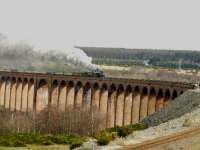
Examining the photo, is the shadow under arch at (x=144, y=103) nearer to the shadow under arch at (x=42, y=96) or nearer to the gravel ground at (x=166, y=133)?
the shadow under arch at (x=42, y=96)

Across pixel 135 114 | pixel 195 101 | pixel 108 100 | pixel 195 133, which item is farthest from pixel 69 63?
pixel 195 133

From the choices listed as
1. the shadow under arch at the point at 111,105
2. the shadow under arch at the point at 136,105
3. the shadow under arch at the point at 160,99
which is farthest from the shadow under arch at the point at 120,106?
the shadow under arch at the point at 160,99

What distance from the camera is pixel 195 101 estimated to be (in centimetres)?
4281

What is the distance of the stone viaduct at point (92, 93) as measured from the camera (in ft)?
203

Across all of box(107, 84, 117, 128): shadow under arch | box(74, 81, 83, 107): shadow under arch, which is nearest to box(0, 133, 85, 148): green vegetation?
box(107, 84, 117, 128): shadow under arch

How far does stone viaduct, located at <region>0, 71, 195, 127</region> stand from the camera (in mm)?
61906

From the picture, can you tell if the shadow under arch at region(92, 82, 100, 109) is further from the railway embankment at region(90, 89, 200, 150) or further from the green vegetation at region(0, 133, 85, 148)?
the green vegetation at region(0, 133, 85, 148)

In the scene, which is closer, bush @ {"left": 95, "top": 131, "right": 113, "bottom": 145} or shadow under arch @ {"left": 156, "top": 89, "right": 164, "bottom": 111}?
bush @ {"left": 95, "top": 131, "right": 113, "bottom": 145}

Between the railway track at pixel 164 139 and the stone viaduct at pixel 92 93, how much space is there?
27386 millimetres

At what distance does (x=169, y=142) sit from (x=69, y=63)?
65.6m

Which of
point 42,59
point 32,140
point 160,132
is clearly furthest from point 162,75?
point 160,132

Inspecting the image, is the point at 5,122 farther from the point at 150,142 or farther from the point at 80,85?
the point at 150,142

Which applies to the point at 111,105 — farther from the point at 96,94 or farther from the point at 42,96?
the point at 42,96

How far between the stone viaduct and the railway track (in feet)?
89.9
